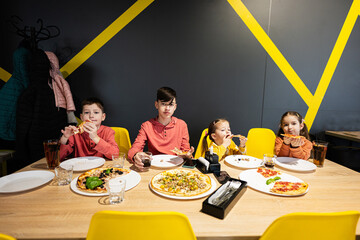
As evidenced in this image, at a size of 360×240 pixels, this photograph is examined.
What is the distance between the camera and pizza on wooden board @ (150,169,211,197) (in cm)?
108

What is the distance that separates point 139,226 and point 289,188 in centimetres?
97

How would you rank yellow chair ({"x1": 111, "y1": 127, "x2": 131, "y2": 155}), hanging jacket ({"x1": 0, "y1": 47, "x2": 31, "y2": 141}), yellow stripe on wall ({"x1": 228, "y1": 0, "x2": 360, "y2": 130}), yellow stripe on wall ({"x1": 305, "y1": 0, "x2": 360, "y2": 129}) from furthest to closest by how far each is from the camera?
yellow stripe on wall ({"x1": 305, "y1": 0, "x2": 360, "y2": 129}) → yellow stripe on wall ({"x1": 228, "y1": 0, "x2": 360, "y2": 130}) → hanging jacket ({"x1": 0, "y1": 47, "x2": 31, "y2": 141}) → yellow chair ({"x1": 111, "y1": 127, "x2": 131, "y2": 155})

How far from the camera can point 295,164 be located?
5.24 feet

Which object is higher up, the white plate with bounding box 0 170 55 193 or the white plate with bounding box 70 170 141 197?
the white plate with bounding box 70 170 141 197

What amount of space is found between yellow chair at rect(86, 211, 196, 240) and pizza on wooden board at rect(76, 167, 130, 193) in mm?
455

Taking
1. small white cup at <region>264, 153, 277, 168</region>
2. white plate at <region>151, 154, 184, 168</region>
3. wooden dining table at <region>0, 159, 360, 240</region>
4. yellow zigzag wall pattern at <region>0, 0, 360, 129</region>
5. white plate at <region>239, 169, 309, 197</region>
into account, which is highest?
yellow zigzag wall pattern at <region>0, 0, 360, 129</region>

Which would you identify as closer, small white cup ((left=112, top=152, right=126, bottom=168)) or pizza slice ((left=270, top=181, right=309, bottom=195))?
pizza slice ((left=270, top=181, right=309, bottom=195))

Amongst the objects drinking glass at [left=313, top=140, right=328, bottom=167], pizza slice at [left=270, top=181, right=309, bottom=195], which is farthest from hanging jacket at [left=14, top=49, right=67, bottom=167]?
drinking glass at [left=313, top=140, right=328, bottom=167]

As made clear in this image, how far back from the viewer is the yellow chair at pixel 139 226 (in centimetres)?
63

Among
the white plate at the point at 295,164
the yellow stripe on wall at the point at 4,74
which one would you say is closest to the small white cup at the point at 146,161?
the white plate at the point at 295,164

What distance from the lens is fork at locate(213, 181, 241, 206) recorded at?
0.97m

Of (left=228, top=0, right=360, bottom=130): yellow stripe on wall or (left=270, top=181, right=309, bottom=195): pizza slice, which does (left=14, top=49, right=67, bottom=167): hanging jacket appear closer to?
(left=270, top=181, right=309, bottom=195): pizza slice

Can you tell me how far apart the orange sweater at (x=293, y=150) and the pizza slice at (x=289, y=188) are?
69 centimetres

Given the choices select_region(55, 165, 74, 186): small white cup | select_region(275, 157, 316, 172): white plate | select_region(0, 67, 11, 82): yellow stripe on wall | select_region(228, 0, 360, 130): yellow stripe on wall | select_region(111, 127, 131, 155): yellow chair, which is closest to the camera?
select_region(55, 165, 74, 186): small white cup
